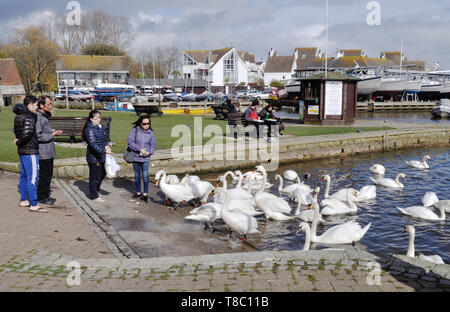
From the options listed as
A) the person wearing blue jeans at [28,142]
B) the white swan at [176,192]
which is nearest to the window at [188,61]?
the white swan at [176,192]

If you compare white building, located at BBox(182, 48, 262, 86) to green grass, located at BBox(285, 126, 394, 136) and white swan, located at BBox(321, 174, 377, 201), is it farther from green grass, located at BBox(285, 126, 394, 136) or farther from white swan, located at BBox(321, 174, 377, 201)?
white swan, located at BBox(321, 174, 377, 201)

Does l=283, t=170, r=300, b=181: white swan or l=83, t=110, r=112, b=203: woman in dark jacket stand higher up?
l=83, t=110, r=112, b=203: woman in dark jacket

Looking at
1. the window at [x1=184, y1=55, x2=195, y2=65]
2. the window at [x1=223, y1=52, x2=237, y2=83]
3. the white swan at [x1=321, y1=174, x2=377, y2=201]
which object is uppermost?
the window at [x1=184, y1=55, x2=195, y2=65]

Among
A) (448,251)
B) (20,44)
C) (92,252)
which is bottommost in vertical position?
(448,251)

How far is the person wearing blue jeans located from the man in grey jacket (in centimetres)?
35

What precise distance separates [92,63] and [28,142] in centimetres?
8540

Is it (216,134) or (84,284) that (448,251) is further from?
(216,134)

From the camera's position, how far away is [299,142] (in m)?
17.7

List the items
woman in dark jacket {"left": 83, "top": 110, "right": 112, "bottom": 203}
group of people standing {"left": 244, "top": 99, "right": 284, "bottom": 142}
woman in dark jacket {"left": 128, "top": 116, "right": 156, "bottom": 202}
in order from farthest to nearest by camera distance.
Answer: group of people standing {"left": 244, "top": 99, "right": 284, "bottom": 142} < woman in dark jacket {"left": 128, "top": 116, "right": 156, "bottom": 202} < woman in dark jacket {"left": 83, "top": 110, "right": 112, "bottom": 203}

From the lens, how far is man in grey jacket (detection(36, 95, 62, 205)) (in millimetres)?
8430

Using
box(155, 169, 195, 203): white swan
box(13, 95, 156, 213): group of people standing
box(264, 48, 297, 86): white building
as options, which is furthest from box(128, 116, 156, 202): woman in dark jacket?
box(264, 48, 297, 86): white building

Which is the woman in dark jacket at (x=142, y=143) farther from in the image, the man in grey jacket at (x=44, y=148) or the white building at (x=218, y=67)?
the white building at (x=218, y=67)
